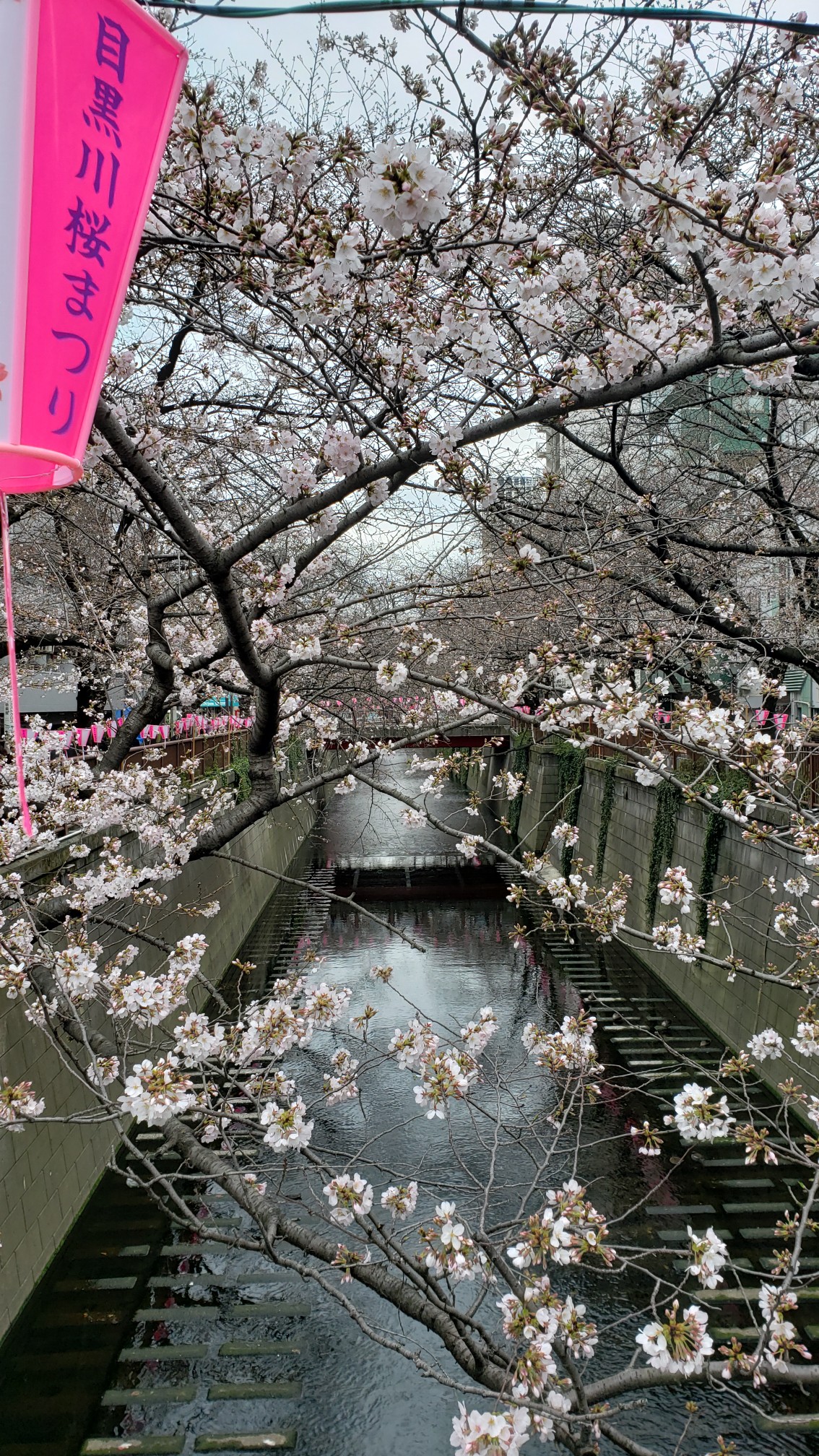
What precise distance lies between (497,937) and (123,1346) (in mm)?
11452

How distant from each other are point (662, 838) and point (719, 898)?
8.57 ft

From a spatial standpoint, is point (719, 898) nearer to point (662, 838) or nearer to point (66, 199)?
point (662, 838)

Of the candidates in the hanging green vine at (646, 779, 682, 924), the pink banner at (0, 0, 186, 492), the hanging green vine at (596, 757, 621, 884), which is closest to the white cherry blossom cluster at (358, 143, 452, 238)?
the pink banner at (0, 0, 186, 492)

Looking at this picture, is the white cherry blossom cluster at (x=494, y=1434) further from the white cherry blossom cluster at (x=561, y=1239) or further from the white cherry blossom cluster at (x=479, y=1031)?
the white cherry blossom cluster at (x=479, y=1031)

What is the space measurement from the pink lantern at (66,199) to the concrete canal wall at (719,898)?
3.70m

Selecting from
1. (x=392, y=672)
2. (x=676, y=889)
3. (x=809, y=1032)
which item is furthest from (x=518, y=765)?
(x=392, y=672)

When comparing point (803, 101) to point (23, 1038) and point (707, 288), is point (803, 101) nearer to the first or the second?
point (707, 288)

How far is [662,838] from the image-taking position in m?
14.1

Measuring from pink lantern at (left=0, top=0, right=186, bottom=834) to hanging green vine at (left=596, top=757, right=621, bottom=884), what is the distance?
54.9 ft

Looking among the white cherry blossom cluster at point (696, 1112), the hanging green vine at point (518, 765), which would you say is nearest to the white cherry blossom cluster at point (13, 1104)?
the white cherry blossom cluster at point (696, 1112)

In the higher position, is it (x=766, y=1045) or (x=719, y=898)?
(x=766, y=1045)

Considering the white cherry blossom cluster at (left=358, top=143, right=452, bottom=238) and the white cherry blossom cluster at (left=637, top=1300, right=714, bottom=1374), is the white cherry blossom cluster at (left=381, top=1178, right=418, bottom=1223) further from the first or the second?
the white cherry blossom cluster at (left=358, top=143, right=452, bottom=238)

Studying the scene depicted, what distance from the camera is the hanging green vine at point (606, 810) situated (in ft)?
59.6

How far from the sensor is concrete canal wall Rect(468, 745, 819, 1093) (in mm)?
9703
